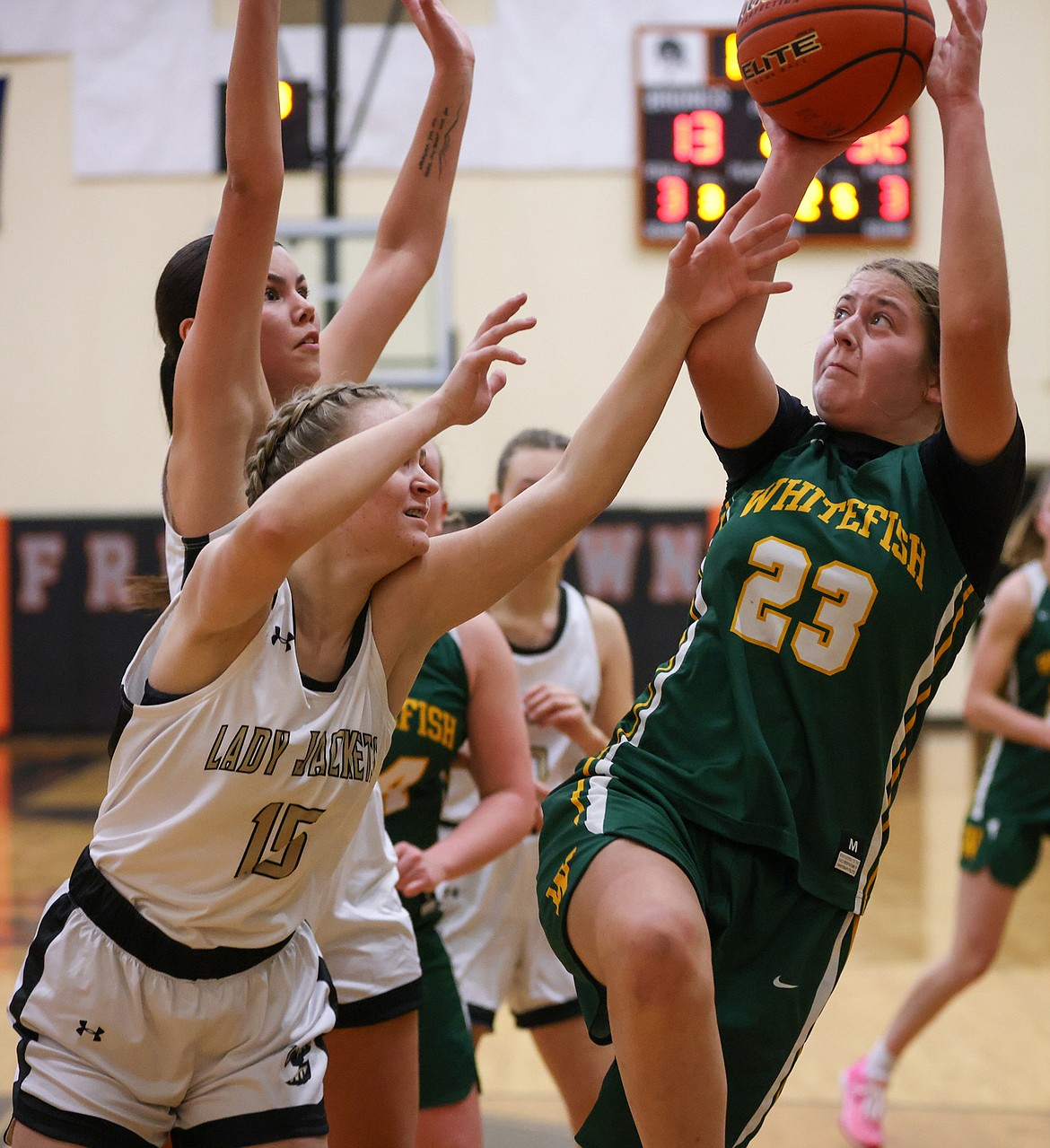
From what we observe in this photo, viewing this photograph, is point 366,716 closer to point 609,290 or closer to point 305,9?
point 305,9

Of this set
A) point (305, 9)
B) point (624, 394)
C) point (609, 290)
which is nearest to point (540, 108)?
point (609, 290)

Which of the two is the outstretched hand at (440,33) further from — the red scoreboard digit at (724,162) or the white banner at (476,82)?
the white banner at (476,82)

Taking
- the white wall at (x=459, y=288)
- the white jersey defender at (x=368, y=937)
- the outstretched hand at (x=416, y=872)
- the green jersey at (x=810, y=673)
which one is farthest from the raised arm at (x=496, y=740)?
the white wall at (x=459, y=288)

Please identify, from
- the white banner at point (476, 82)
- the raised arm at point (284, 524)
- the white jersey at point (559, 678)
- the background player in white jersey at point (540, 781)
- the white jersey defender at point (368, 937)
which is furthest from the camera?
the white banner at point (476, 82)

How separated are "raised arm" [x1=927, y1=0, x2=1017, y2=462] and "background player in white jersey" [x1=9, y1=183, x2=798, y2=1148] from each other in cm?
27

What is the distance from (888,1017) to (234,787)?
13.7ft

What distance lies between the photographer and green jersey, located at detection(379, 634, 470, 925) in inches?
113

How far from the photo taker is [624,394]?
208cm

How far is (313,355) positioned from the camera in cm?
238

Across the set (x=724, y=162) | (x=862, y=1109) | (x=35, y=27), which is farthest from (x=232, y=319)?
(x=35, y=27)

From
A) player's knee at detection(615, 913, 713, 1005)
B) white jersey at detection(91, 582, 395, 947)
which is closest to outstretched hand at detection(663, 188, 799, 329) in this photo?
white jersey at detection(91, 582, 395, 947)

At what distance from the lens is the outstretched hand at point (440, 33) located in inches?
99.3

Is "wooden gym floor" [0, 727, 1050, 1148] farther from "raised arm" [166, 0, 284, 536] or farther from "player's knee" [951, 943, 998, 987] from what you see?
"raised arm" [166, 0, 284, 536]

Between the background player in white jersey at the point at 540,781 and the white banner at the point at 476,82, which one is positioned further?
the white banner at the point at 476,82
